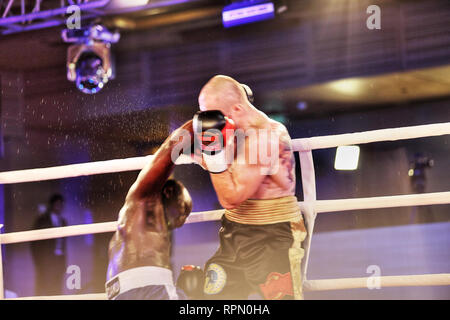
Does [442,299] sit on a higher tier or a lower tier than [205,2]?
lower

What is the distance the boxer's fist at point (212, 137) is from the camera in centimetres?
157

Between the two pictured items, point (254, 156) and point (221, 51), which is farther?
point (221, 51)

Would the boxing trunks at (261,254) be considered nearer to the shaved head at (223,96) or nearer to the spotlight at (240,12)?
the shaved head at (223,96)

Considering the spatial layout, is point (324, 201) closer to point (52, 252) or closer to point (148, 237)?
point (148, 237)

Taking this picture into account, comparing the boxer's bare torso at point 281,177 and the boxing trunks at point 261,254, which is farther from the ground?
the boxer's bare torso at point 281,177

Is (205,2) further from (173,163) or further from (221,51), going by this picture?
(173,163)

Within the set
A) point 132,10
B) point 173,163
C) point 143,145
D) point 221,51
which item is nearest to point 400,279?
point 173,163

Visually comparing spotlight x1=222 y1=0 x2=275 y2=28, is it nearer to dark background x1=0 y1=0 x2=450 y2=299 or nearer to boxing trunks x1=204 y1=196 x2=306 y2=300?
dark background x1=0 y1=0 x2=450 y2=299

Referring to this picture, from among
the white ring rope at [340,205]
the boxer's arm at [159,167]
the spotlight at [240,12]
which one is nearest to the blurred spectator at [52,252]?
the white ring rope at [340,205]

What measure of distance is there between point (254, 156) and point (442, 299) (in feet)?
3.03

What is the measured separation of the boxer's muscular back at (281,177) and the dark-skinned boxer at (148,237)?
31cm

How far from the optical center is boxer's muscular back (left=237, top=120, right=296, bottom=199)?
166 cm

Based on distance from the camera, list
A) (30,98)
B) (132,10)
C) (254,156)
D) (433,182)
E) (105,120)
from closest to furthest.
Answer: (254,156) < (433,182) < (105,120) < (132,10) < (30,98)

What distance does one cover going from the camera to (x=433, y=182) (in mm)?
2074
